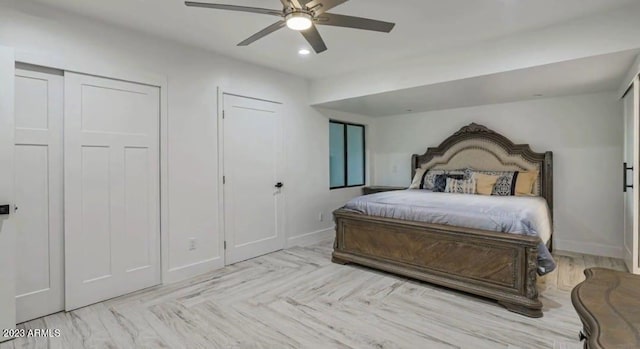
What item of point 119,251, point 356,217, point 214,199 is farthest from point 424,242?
point 119,251

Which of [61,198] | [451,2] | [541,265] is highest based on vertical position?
[451,2]

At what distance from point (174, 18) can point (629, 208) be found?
4.69 meters

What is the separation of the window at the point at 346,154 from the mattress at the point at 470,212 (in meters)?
1.59

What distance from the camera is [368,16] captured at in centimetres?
279

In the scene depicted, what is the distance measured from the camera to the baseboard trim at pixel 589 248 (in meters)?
4.09

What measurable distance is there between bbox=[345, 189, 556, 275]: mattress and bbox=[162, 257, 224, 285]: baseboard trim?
5.47 feet

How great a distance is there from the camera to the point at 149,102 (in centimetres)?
326

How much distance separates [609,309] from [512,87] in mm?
3365

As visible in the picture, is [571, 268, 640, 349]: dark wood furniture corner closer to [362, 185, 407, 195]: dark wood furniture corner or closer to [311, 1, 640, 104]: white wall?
[311, 1, 640, 104]: white wall

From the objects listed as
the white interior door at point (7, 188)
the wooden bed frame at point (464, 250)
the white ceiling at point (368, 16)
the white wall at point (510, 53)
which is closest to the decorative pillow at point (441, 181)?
the wooden bed frame at point (464, 250)

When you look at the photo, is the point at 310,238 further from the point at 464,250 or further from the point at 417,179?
the point at 464,250

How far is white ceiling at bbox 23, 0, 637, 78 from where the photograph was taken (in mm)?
2586

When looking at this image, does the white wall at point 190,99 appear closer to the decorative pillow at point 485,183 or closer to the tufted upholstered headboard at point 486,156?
the tufted upholstered headboard at point 486,156

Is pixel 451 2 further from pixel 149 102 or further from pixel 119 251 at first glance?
pixel 119 251
